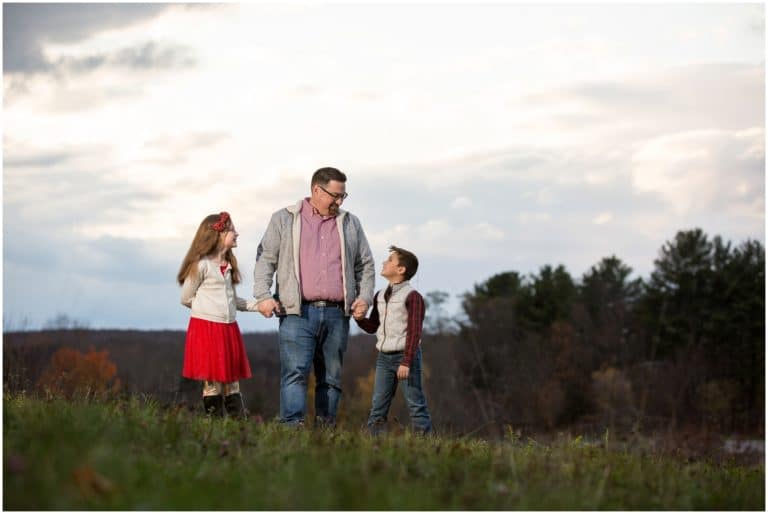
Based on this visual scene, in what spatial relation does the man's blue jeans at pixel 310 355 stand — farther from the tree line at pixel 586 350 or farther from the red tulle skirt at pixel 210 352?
the tree line at pixel 586 350

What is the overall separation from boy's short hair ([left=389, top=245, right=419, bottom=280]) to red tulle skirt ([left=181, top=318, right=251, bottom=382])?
157 centimetres

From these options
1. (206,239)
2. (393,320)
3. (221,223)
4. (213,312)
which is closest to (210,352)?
(213,312)

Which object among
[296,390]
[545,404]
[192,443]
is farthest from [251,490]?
[545,404]

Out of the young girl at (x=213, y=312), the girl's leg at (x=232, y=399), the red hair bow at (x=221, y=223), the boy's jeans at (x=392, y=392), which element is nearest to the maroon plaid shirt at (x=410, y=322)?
the boy's jeans at (x=392, y=392)

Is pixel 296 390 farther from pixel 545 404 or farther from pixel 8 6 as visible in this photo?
pixel 545 404

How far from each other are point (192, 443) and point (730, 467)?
513 centimetres

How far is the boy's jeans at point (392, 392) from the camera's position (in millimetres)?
8570

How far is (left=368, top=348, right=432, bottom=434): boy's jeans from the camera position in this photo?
8570 mm

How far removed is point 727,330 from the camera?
200ft

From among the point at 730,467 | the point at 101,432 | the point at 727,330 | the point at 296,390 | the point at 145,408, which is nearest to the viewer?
the point at 101,432

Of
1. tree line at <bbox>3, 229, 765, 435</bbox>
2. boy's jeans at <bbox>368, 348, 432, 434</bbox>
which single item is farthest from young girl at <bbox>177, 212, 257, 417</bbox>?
tree line at <bbox>3, 229, 765, 435</bbox>

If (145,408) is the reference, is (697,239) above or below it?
above

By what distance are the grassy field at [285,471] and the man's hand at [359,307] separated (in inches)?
52.5

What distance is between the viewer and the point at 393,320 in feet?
28.6
